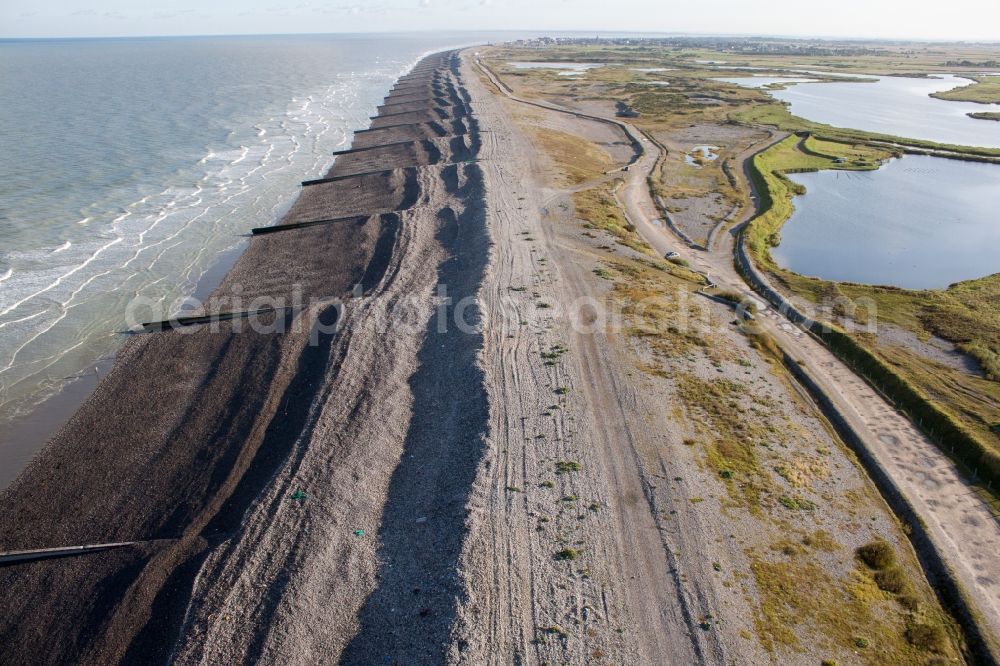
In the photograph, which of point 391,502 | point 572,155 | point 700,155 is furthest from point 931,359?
point 700,155

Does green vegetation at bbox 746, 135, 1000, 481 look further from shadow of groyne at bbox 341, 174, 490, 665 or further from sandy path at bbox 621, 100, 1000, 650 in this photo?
shadow of groyne at bbox 341, 174, 490, 665

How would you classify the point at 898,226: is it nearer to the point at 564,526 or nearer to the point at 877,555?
the point at 877,555

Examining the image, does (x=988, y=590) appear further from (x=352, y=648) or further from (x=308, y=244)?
(x=308, y=244)

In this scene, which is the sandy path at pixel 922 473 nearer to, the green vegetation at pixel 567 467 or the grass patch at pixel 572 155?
the green vegetation at pixel 567 467

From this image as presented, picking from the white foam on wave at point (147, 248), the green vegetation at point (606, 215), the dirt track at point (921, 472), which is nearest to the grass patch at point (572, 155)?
the green vegetation at point (606, 215)

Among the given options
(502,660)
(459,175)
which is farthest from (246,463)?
(459,175)

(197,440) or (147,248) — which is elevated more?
(197,440)
